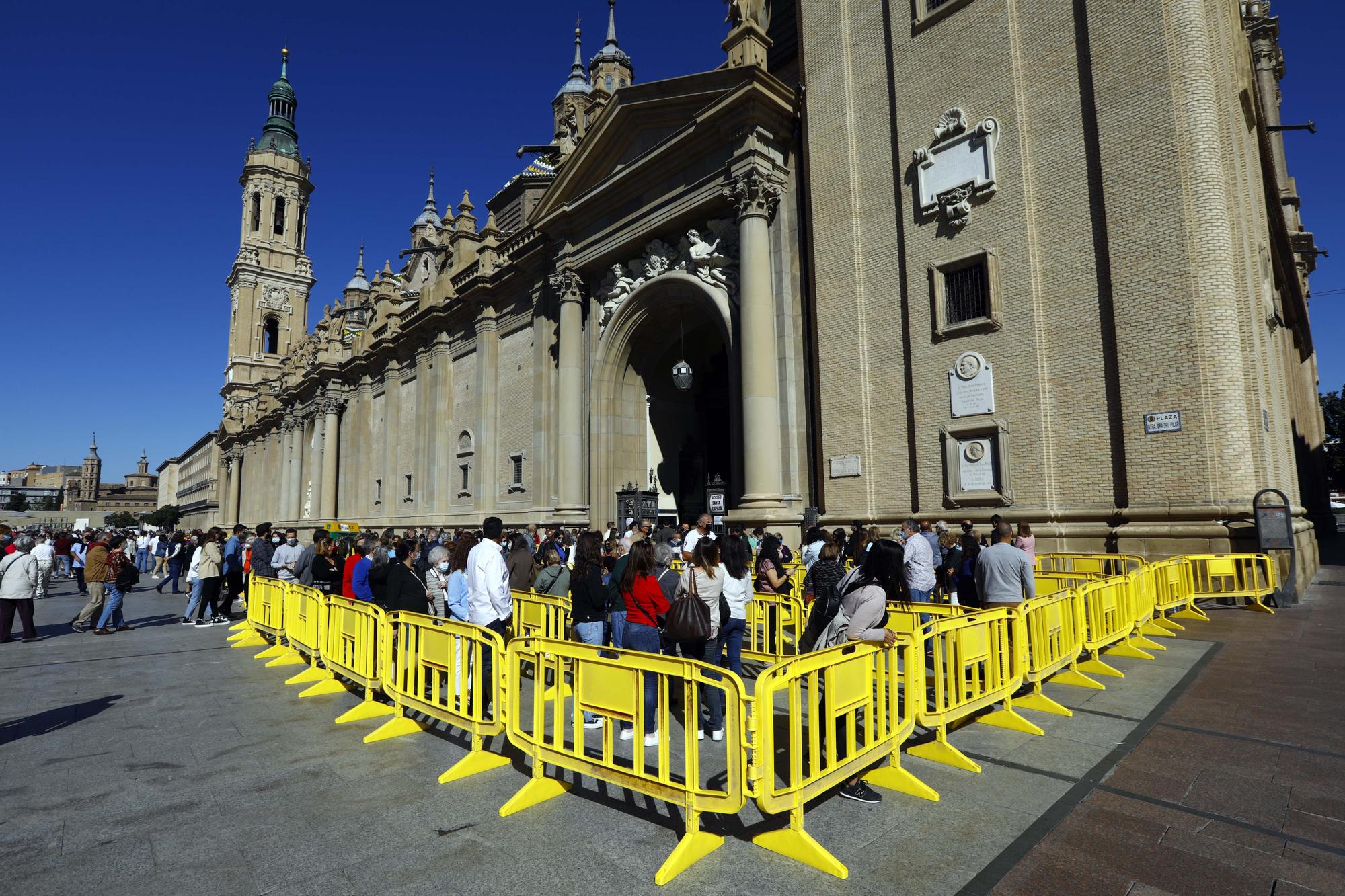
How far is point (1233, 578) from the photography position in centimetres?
1059

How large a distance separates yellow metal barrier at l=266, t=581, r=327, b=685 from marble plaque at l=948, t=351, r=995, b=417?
11793 mm

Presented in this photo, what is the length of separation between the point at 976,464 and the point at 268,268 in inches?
3043

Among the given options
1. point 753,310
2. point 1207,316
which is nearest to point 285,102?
A: point 753,310

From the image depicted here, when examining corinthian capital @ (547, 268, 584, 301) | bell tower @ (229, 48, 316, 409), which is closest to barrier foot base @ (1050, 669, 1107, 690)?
corinthian capital @ (547, 268, 584, 301)

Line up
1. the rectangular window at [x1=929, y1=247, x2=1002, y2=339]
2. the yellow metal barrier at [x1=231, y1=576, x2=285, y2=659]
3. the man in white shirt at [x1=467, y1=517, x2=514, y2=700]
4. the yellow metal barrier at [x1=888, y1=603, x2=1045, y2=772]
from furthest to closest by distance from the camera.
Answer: the rectangular window at [x1=929, y1=247, x2=1002, y2=339], the yellow metal barrier at [x1=231, y1=576, x2=285, y2=659], the man in white shirt at [x1=467, y1=517, x2=514, y2=700], the yellow metal barrier at [x1=888, y1=603, x2=1045, y2=772]

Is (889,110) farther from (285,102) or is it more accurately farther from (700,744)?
(285,102)

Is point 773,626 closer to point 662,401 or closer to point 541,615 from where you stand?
point 541,615

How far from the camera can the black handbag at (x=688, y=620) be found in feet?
18.1

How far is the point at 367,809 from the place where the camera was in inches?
172

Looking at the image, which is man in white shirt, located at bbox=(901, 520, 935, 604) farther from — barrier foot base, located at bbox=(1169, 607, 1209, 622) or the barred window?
the barred window

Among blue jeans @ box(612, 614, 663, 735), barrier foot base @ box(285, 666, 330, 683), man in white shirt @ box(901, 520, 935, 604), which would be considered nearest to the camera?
blue jeans @ box(612, 614, 663, 735)

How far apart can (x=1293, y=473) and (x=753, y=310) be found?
530 inches

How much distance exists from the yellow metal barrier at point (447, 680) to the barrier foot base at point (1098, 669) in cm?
553

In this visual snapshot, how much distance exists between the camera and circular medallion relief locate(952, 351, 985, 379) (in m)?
13.8
